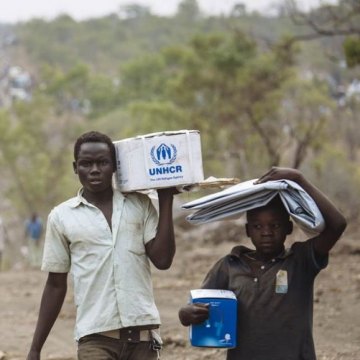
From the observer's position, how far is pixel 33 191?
1367 inches

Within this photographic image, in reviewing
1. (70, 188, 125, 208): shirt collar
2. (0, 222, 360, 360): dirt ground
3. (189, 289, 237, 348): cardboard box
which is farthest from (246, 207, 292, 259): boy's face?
(0, 222, 360, 360): dirt ground

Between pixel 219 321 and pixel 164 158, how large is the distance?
69 cm

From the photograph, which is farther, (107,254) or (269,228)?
(107,254)

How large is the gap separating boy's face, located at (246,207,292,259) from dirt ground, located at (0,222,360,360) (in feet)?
9.54

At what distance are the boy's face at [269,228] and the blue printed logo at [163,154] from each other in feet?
1.28

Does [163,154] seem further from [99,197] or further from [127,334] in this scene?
[127,334]

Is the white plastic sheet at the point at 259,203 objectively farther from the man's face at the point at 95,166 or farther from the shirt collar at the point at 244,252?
the man's face at the point at 95,166

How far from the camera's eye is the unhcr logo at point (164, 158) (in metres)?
3.52

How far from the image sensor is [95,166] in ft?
11.9

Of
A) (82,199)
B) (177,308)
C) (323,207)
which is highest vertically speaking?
(82,199)

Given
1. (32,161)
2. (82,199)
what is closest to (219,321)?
(82,199)

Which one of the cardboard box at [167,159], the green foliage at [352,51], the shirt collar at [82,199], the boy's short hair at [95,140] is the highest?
the green foliage at [352,51]

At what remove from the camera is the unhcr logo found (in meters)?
3.52

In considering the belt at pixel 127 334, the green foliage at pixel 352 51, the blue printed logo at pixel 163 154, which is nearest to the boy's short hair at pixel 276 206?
the blue printed logo at pixel 163 154
